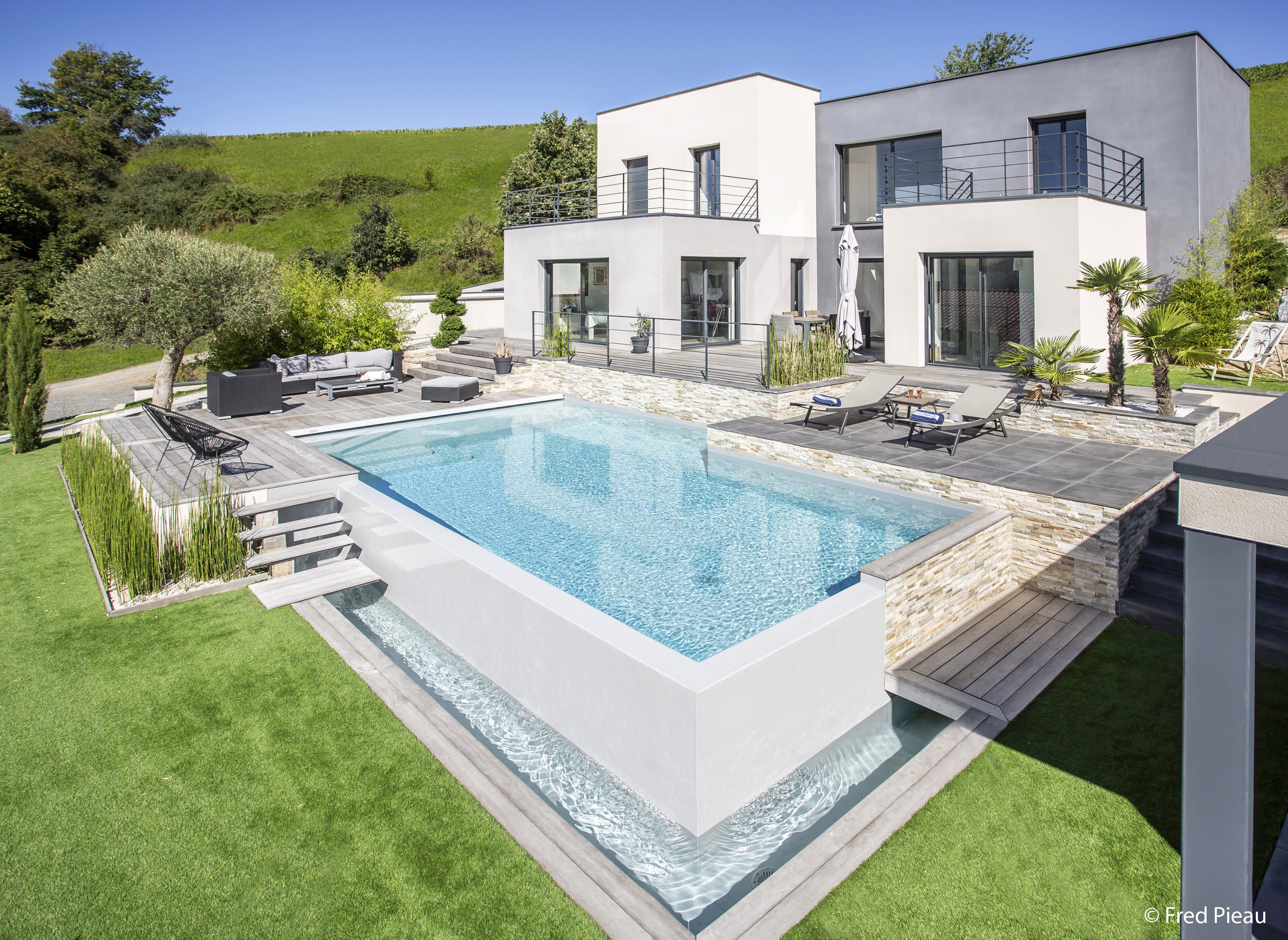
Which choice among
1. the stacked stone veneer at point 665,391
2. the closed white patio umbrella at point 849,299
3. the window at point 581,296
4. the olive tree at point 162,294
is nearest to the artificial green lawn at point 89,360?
the olive tree at point 162,294

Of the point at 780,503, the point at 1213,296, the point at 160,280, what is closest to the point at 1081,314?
the point at 1213,296

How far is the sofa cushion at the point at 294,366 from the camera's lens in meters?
15.3

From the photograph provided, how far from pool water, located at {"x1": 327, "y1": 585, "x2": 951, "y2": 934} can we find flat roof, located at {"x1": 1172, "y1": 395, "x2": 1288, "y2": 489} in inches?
117

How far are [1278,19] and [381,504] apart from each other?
1458 inches

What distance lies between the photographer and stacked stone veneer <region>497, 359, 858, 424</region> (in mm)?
12367

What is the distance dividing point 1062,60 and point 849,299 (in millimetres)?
6317

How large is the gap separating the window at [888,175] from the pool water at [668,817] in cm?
1287

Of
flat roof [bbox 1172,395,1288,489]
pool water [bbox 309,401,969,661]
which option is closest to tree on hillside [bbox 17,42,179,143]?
pool water [bbox 309,401,969,661]

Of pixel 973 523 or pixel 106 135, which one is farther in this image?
pixel 106 135

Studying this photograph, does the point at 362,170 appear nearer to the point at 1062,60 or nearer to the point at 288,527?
the point at 1062,60

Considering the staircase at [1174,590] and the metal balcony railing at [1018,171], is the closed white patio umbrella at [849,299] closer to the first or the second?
the metal balcony railing at [1018,171]

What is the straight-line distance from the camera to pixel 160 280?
12906mm

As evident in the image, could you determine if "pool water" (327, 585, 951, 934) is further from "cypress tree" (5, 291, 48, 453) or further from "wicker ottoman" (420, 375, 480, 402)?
"cypress tree" (5, 291, 48, 453)

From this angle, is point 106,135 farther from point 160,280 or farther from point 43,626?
point 43,626
